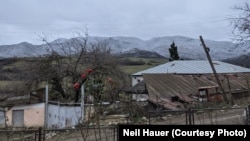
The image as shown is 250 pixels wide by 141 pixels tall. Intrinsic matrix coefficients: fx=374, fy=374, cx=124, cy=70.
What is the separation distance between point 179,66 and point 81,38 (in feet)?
58.1

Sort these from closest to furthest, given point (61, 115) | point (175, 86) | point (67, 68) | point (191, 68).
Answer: point (61, 115) < point (67, 68) < point (175, 86) < point (191, 68)

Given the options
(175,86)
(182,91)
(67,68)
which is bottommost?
(182,91)

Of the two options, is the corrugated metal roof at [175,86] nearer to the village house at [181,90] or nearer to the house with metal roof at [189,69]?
the village house at [181,90]

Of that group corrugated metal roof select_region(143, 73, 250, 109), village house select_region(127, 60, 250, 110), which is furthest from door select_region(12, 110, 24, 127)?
corrugated metal roof select_region(143, 73, 250, 109)

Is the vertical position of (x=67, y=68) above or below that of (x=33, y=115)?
above

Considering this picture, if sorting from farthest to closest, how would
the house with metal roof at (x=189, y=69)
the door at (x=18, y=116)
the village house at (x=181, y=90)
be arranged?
1. the house with metal roof at (x=189, y=69)
2. the village house at (x=181, y=90)
3. the door at (x=18, y=116)

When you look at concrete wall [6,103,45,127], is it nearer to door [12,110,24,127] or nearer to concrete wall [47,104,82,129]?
door [12,110,24,127]

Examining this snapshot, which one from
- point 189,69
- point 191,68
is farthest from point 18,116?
point 191,68

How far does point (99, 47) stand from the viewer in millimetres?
31281

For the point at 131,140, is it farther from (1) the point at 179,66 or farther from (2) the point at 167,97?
(1) the point at 179,66

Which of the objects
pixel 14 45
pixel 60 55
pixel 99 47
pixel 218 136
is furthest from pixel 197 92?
pixel 14 45

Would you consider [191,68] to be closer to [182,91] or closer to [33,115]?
[182,91]

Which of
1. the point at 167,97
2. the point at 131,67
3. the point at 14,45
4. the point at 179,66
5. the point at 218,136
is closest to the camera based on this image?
the point at 218,136

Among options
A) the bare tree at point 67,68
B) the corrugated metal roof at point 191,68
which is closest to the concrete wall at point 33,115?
the bare tree at point 67,68
